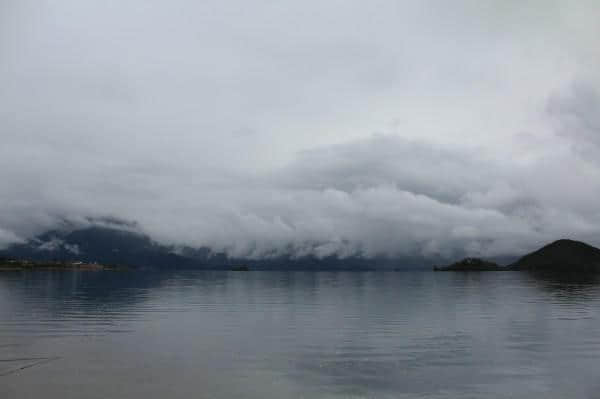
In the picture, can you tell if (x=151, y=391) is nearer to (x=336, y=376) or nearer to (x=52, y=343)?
(x=336, y=376)

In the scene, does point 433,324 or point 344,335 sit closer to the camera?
point 344,335

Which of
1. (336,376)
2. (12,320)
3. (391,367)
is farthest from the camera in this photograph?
(12,320)

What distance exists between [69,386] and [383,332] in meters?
35.4

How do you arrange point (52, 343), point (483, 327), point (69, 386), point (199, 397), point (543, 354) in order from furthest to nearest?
point (483, 327), point (52, 343), point (543, 354), point (69, 386), point (199, 397)

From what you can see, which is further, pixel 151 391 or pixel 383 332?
pixel 383 332

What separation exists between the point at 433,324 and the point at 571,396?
32.3 metres

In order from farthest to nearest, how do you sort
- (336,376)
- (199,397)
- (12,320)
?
(12,320)
(336,376)
(199,397)

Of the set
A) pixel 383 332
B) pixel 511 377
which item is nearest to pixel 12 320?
pixel 383 332

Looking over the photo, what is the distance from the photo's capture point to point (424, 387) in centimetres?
3005

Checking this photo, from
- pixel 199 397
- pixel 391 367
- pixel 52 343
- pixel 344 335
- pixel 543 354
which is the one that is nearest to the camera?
pixel 199 397

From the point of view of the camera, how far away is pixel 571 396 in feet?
94.4

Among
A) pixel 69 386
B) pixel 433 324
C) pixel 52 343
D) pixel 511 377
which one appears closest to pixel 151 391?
pixel 69 386

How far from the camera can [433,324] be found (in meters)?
60.8

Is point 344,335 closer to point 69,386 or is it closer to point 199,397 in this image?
point 199,397
